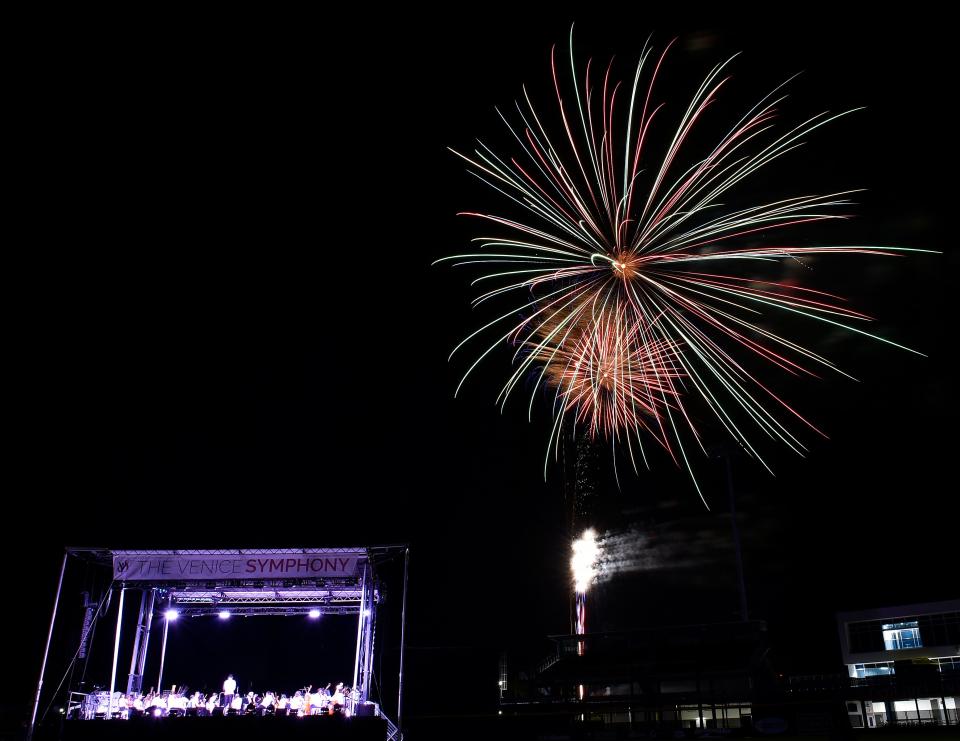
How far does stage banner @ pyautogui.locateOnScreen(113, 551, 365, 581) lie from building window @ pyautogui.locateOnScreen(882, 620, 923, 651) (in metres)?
33.2

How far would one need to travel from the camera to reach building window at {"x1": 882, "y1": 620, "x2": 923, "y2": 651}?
38906mm

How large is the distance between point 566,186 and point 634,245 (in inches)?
89.5

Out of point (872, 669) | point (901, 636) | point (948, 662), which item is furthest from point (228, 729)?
point (872, 669)

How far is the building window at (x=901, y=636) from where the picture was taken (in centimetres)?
3891

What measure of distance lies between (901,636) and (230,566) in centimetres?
3671

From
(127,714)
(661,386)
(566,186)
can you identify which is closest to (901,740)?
(661,386)

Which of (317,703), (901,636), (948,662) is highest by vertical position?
(901,636)

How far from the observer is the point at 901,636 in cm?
3962

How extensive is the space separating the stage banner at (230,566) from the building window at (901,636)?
1307 inches

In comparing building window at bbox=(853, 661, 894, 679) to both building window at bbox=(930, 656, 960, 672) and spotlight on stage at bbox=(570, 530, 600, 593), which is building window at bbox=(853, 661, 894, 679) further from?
spotlight on stage at bbox=(570, 530, 600, 593)

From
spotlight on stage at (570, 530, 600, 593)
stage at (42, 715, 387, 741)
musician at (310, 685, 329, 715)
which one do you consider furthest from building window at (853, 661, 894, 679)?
stage at (42, 715, 387, 741)

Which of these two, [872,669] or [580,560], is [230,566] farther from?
[872,669]

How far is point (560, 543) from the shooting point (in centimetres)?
4584

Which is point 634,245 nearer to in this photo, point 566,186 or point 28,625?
point 566,186
